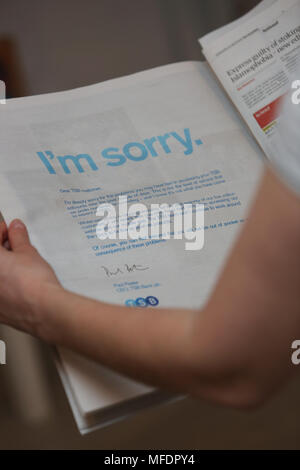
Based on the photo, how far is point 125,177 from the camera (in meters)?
0.46

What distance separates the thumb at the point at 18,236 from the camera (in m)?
0.40

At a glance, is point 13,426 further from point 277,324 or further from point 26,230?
point 277,324

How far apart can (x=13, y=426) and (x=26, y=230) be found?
24.0 inches

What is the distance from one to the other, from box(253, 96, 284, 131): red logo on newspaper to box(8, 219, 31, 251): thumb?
23 cm

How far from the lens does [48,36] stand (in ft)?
3.02

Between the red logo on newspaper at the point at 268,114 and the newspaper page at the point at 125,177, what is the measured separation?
0.7 inches

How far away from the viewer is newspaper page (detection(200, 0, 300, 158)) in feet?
1.58

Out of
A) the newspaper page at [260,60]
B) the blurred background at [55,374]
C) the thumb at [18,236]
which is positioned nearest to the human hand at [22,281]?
the thumb at [18,236]

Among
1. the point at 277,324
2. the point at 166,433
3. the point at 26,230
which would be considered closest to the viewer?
the point at 277,324

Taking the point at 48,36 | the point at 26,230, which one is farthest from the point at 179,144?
the point at 48,36

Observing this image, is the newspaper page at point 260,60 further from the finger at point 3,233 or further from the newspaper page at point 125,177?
the finger at point 3,233

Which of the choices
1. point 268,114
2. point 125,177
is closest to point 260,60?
point 268,114

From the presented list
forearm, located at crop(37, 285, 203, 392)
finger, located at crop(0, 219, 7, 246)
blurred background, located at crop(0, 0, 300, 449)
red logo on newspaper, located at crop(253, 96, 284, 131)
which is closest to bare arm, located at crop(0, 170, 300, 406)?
forearm, located at crop(37, 285, 203, 392)
